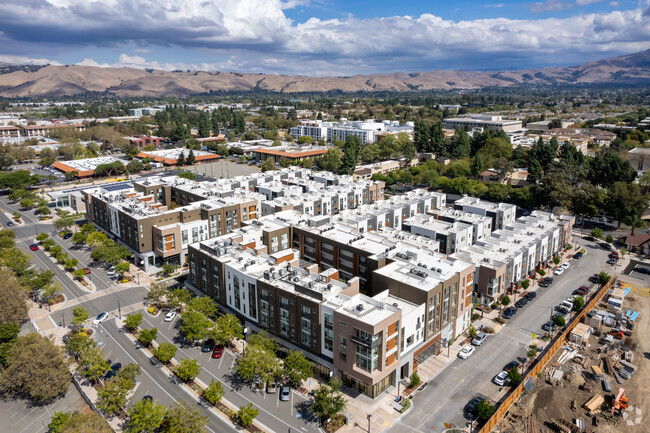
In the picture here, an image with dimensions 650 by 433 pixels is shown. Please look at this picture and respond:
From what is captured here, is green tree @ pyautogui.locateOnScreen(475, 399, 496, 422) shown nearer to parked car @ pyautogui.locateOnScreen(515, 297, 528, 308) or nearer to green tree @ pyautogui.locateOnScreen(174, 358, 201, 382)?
parked car @ pyautogui.locateOnScreen(515, 297, 528, 308)

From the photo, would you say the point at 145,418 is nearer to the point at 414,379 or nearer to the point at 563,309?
the point at 414,379

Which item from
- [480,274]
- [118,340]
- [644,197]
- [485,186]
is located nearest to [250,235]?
[118,340]

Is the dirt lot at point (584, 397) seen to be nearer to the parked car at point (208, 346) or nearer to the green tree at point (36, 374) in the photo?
the parked car at point (208, 346)

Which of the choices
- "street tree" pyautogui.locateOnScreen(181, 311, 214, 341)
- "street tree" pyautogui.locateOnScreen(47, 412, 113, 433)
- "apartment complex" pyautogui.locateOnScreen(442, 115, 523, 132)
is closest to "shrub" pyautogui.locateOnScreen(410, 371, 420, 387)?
"street tree" pyautogui.locateOnScreen(181, 311, 214, 341)

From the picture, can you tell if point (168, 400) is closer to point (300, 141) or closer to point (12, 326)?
point (12, 326)

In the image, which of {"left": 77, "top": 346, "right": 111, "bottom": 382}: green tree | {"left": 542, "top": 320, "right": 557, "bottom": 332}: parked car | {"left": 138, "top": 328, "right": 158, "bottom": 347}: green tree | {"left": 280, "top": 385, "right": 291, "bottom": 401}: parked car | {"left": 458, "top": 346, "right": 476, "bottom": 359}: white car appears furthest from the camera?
{"left": 542, "top": 320, "right": 557, "bottom": 332}: parked car

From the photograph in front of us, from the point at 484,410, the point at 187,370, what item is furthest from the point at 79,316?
the point at 484,410
